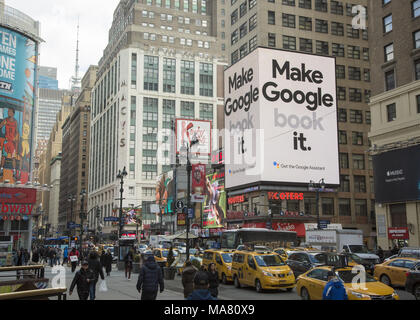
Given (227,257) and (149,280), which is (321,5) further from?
(149,280)

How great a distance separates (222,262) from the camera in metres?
25.3

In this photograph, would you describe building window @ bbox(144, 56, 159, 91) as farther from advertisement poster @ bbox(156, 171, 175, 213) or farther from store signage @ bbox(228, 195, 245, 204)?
store signage @ bbox(228, 195, 245, 204)

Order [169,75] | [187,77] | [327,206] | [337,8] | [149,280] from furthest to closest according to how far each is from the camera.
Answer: [187,77], [169,75], [337,8], [327,206], [149,280]

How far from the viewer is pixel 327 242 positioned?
36.6 meters

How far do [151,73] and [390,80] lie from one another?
81835mm

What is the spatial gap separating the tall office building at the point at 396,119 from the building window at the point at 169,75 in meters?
77.3

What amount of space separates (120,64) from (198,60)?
69.3 ft

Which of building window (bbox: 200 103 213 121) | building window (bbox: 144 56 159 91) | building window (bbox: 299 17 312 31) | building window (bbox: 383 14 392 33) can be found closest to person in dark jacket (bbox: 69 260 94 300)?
building window (bbox: 383 14 392 33)

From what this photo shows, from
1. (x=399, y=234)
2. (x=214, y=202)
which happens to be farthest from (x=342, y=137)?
(x=399, y=234)

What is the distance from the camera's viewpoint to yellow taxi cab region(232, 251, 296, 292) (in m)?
20.4

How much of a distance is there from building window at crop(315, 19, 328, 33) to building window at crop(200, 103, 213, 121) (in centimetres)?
5428

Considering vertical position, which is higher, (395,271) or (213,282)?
(213,282)

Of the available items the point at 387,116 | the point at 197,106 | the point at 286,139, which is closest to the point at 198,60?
the point at 197,106

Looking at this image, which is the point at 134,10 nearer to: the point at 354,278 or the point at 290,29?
the point at 290,29
